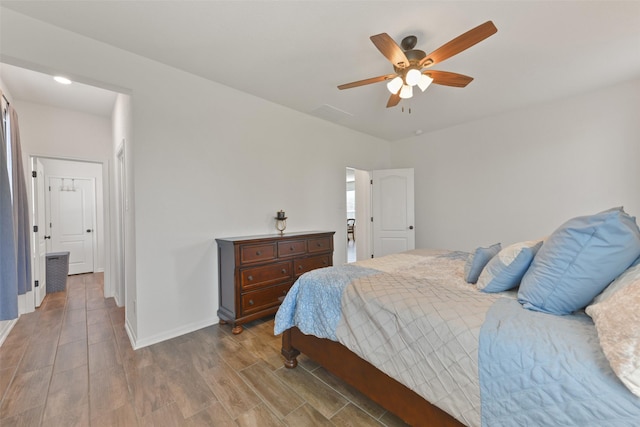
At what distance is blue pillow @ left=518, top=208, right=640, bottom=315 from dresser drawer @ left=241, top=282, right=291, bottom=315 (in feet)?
7.31

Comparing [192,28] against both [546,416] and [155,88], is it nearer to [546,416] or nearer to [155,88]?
[155,88]

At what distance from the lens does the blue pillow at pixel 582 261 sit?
1.08 metres

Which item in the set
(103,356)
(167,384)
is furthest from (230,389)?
(103,356)

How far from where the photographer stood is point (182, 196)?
263 centimetres

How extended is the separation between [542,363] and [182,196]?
286cm

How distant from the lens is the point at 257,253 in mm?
2703

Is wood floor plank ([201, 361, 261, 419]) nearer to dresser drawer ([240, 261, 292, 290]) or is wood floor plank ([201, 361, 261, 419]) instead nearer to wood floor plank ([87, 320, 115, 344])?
dresser drawer ([240, 261, 292, 290])

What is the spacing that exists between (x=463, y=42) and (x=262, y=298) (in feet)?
9.06

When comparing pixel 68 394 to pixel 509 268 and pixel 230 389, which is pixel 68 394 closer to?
pixel 230 389

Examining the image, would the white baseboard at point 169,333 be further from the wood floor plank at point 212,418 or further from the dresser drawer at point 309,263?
the wood floor plank at point 212,418

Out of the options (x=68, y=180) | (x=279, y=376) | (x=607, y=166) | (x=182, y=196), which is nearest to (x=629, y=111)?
(x=607, y=166)

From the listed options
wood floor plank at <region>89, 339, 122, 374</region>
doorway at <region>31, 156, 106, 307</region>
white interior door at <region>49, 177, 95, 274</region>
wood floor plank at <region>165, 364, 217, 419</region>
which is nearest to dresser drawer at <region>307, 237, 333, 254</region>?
wood floor plank at <region>165, 364, 217, 419</region>

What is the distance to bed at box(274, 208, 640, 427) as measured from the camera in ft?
2.80

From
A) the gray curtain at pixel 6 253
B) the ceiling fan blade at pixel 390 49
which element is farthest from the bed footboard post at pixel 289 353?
the ceiling fan blade at pixel 390 49
